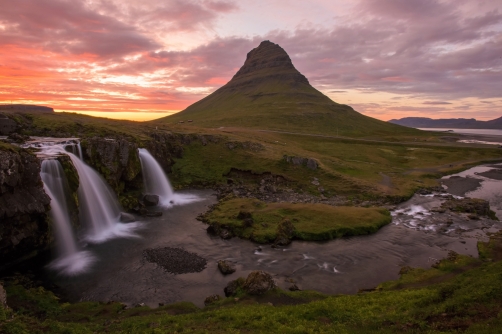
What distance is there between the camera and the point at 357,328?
1853 centimetres

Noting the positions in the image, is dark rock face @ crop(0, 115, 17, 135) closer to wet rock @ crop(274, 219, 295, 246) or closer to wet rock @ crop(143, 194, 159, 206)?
wet rock @ crop(143, 194, 159, 206)

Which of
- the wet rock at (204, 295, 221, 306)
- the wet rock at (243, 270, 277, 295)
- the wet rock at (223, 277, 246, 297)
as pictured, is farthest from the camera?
the wet rock at (223, 277, 246, 297)

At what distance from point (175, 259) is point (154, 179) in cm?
3435

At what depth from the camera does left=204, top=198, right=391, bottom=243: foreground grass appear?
140ft

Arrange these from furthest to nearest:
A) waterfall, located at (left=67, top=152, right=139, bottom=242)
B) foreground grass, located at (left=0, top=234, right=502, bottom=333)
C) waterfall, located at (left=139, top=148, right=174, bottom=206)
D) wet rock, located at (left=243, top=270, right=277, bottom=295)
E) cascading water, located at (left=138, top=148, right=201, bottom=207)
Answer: waterfall, located at (left=139, top=148, right=174, bottom=206)
cascading water, located at (left=138, top=148, right=201, bottom=207)
waterfall, located at (left=67, top=152, right=139, bottom=242)
wet rock, located at (left=243, top=270, right=277, bottom=295)
foreground grass, located at (left=0, top=234, right=502, bottom=333)

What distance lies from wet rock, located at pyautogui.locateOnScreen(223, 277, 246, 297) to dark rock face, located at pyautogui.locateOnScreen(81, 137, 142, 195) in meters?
34.1

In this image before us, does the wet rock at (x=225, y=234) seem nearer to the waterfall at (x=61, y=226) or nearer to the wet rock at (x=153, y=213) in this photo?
the wet rock at (x=153, y=213)

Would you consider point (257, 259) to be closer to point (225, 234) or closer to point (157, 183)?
point (225, 234)

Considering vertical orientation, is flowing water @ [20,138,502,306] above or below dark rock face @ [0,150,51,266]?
below

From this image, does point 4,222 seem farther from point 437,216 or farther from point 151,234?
point 437,216

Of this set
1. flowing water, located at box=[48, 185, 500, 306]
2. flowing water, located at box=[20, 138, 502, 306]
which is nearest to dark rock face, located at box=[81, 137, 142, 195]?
flowing water, located at box=[20, 138, 502, 306]

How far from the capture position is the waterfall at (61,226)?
33375 mm

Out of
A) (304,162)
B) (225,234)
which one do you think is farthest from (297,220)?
(304,162)

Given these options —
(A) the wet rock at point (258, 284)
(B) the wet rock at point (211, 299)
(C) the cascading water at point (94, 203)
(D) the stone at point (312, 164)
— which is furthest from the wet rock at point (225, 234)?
(D) the stone at point (312, 164)
